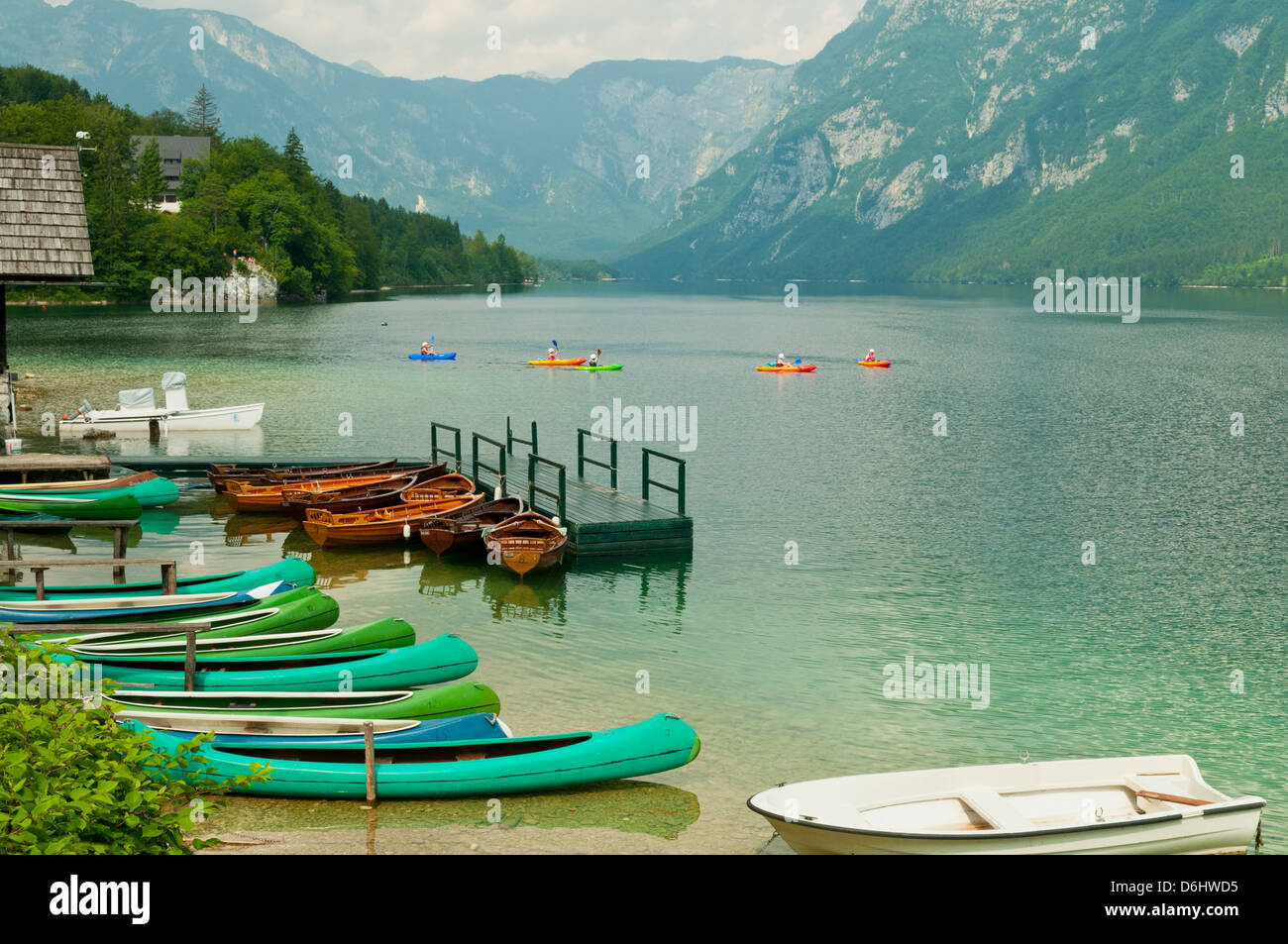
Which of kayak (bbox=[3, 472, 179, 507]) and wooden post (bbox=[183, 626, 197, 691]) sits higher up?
kayak (bbox=[3, 472, 179, 507])

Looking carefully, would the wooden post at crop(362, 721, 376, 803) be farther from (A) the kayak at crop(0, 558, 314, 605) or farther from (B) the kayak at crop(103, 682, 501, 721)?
(A) the kayak at crop(0, 558, 314, 605)

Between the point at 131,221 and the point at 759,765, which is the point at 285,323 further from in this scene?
the point at 759,765

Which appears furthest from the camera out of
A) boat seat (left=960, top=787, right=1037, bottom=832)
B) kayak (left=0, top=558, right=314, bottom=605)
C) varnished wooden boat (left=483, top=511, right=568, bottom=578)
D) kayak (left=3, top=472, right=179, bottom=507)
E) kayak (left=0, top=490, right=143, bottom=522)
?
kayak (left=3, top=472, right=179, bottom=507)

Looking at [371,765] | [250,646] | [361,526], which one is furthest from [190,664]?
[361,526]

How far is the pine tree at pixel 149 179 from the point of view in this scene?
16000cm

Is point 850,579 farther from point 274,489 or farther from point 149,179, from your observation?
point 149,179

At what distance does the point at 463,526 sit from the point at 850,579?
9997mm

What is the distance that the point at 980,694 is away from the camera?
21547 millimetres

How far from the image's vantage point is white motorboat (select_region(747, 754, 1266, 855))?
12734 mm

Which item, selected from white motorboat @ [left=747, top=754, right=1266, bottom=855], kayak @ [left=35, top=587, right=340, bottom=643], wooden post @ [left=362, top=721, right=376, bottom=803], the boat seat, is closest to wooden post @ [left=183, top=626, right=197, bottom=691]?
kayak @ [left=35, top=587, right=340, bottom=643]

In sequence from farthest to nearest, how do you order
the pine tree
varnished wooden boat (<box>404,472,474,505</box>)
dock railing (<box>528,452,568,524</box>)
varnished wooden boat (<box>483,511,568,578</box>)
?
the pine tree < varnished wooden boat (<box>404,472,474,505</box>) < dock railing (<box>528,452,568,524</box>) < varnished wooden boat (<box>483,511,568,578</box>)

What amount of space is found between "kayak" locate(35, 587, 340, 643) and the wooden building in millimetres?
18268

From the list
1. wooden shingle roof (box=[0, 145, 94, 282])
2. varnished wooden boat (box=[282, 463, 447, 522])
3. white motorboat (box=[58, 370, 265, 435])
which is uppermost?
wooden shingle roof (box=[0, 145, 94, 282])
